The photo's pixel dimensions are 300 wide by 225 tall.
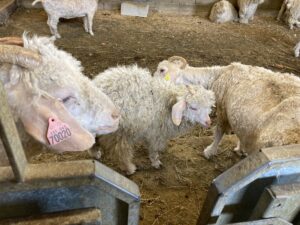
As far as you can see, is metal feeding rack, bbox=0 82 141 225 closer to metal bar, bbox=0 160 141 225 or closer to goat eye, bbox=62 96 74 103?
metal bar, bbox=0 160 141 225

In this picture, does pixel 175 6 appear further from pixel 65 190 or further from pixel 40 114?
pixel 65 190

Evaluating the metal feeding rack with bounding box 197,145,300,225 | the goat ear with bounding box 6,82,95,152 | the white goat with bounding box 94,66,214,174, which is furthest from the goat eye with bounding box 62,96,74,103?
the white goat with bounding box 94,66,214,174

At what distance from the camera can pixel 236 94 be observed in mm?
3002

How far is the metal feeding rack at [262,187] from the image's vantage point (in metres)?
1.27

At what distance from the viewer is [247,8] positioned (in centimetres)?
803

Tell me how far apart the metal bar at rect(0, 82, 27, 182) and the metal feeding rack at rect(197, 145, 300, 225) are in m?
0.81

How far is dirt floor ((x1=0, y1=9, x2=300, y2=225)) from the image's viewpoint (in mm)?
3010

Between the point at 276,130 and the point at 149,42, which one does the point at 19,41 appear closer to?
the point at 276,130

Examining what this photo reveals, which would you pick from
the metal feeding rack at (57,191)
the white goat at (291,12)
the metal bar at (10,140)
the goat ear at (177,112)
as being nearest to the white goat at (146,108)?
the goat ear at (177,112)

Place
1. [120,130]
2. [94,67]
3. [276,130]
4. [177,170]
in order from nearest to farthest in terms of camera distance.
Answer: [276,130], [120,130], [177,170], [94,67]

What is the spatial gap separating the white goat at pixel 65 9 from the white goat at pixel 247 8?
400 centimetres

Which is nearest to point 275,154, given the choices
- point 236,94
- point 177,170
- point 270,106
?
point 270,106

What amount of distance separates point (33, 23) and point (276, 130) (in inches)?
251

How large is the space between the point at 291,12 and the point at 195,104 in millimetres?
6646
